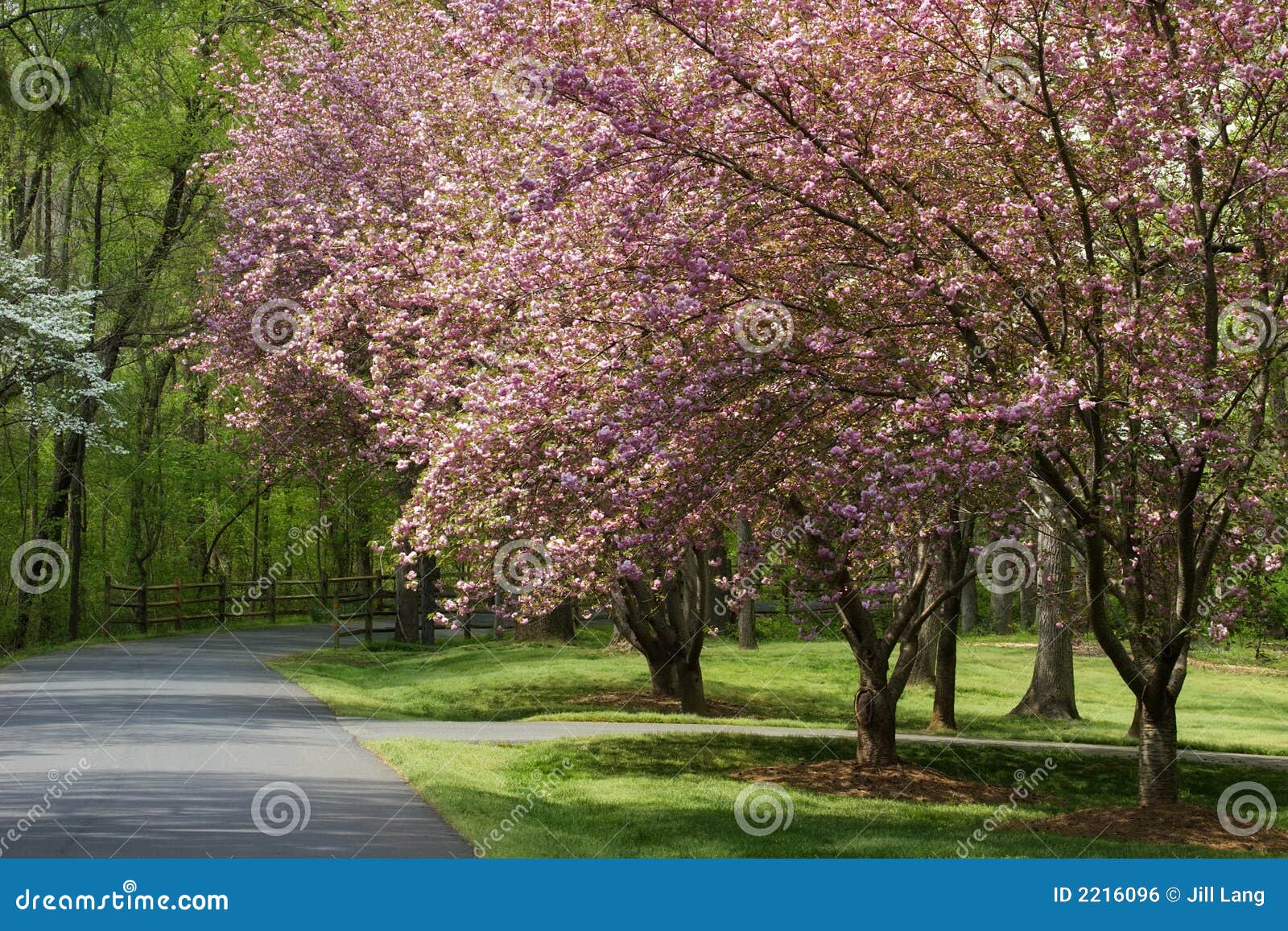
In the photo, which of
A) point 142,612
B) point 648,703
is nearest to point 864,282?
point 648,703

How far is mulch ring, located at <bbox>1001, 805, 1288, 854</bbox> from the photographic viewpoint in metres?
11.9

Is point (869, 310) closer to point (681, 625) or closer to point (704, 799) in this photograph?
point (704, 799)

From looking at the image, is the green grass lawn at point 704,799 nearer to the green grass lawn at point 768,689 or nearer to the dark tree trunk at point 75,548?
the green grass lawn at point 768,689

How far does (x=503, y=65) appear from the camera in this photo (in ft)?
36.2

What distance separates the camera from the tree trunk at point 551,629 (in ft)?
126

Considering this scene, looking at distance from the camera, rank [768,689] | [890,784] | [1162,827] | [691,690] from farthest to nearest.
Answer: [768,689]
[691,690]
[890,784]
[1162,827]

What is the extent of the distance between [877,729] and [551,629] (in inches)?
897

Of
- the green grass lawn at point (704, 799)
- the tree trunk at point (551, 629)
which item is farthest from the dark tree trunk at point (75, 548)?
the green grass lawn at point (704, 799)

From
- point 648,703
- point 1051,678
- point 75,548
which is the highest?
point 75,548

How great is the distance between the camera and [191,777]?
13.3m

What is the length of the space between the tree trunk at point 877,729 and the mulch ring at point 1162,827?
334cm

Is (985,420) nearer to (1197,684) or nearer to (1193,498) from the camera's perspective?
(1193,498)

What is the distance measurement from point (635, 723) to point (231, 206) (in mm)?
12349

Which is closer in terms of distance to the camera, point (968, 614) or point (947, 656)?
point (947, 656)
